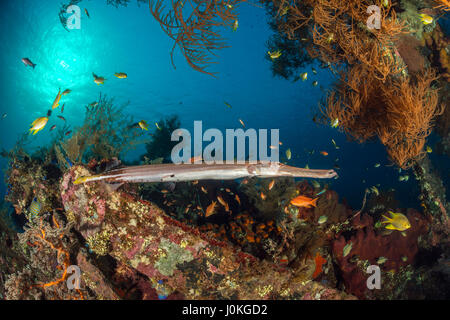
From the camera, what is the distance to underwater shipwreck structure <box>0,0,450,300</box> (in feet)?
10.6

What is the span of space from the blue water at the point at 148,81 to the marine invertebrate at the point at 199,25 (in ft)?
56.8

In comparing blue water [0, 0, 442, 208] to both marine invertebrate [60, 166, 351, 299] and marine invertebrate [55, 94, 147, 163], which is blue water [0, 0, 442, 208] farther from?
marine invertebrate [60, 166, 351, 299]

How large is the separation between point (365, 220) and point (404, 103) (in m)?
3.68

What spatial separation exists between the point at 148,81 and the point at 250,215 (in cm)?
4909

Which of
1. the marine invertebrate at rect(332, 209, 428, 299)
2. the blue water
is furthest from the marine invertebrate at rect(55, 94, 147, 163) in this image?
the blue water

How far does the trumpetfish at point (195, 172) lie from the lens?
3049 millimetres

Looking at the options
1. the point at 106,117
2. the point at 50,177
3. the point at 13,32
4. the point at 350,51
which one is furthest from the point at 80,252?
the point at 13,32

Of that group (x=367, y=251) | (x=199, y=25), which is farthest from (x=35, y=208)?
(x=367, y=251)

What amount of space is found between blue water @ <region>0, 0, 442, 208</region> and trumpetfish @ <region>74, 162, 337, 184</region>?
19.6 meters

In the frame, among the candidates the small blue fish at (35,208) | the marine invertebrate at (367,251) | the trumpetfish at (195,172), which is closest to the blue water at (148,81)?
the marine invertebrate at (367,251)

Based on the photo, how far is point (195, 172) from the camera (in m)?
3.23

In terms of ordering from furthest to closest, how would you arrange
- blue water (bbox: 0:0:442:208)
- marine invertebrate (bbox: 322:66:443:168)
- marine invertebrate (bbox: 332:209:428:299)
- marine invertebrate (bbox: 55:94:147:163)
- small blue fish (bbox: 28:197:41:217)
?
blue water (bbox: 0:0:442:208)
marine invertebrate (bbox: 55:94:147:163)
marine invertebrate (bbox: 322:66:443:168)
marine invertebrate (bbox: 332:209:428:299)
small blue fish (bbox: 28:197:41:217)

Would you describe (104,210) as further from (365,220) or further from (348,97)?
(348,97)

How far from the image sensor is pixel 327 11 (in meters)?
6.43
